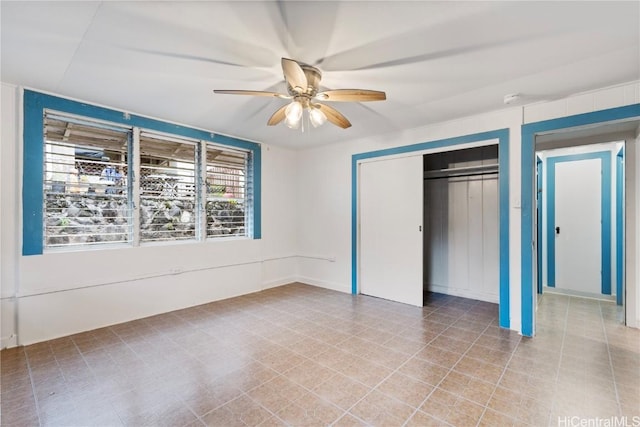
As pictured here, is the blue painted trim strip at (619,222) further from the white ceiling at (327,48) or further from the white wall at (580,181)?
the white ceiling at (327,48)

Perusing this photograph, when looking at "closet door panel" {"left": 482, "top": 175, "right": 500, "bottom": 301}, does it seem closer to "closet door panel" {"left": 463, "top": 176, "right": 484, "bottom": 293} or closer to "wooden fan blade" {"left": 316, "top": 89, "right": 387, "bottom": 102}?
"closet door panel" {"left": 463, "top": 176, "right": 484, "bottom": 293}

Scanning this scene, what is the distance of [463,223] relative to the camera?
14.9 ft

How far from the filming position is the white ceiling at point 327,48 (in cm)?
172

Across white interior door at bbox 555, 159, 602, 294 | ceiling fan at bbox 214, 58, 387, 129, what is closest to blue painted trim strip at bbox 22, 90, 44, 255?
ceiling fan at bbox 214, 58, 387, 129

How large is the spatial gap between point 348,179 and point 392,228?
1.11 meters

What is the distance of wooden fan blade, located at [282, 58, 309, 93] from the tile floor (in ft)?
7.39

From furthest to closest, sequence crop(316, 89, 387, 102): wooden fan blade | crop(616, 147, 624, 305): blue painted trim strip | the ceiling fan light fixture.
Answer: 1. crop(616, 147, 624, 305): blue painted trim strip
2. the ceiling fan light fixture
3. crop(316, 89, 387, 102): wooden fan blade

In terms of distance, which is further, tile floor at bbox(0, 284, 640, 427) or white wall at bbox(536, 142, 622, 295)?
white wall at bbox(536, 142, 622, 295)

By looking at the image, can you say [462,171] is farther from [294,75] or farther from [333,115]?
[294,75]

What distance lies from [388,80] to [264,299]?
3373 mm

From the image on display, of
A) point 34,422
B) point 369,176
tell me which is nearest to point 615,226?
point 369,176

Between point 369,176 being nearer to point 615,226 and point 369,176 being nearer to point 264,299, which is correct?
point 264,299

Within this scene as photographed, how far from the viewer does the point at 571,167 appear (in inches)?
179

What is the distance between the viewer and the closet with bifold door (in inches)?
167
